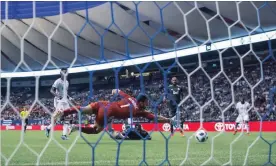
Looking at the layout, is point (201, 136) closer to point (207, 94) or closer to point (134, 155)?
point (207, 94)

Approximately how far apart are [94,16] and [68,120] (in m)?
14.4

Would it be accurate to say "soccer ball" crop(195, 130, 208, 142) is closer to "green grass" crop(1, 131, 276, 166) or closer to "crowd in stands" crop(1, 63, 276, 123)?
"crowd in stands" crop(1, 63, 276, 123)

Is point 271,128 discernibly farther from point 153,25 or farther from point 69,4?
point 69,4

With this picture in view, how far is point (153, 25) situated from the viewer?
2006 centimetres

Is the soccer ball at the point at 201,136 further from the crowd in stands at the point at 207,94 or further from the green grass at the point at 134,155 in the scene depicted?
the green grass at the point at 134,155

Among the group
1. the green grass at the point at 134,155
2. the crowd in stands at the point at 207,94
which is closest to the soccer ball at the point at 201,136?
the crowd in stands at the point at 207,94

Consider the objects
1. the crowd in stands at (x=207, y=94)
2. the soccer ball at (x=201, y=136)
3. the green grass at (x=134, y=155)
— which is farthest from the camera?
the soccer ball at (x=201, y=136)

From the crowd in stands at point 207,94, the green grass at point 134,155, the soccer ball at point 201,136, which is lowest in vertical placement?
the green grass at point 134,155

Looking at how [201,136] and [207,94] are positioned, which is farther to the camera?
[207,94]


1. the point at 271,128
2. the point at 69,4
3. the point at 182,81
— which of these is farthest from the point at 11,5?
the point at 271,128

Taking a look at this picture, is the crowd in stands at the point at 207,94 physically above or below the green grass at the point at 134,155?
above

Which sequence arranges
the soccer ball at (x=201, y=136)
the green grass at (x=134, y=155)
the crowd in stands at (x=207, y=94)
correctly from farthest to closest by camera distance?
1. the soccer ball at (x=201, y=136)
2. the green grass at (x=134, y=155)
3. the crowd in stands at (x=207, y=94)

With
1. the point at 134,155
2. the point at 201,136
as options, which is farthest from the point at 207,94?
the point at 134,155

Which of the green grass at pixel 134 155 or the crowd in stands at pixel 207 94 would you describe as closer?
the crowd in stands at pixel 207 94
